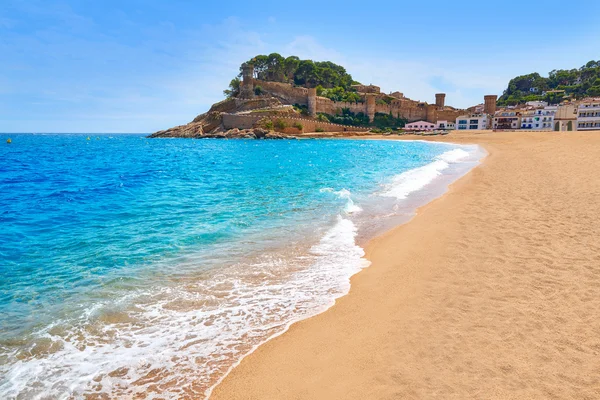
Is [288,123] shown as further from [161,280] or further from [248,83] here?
[161,280]

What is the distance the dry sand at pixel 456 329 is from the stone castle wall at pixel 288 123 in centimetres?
7497

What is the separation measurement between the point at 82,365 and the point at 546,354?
5.24 m

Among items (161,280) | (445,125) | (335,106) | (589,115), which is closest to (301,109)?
(335,106)

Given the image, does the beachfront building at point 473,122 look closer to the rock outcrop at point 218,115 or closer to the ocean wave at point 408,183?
the rock outcrop at point 218,115

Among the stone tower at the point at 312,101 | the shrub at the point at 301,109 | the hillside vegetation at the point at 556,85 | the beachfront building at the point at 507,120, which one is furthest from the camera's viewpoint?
the hillside vegetation at the point at 556,85

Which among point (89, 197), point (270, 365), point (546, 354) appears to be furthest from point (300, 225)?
point (89, 197)

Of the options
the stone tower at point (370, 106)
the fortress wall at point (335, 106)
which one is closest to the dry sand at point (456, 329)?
the fortress wall at point (335, 106)

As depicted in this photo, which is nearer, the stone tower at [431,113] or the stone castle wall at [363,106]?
the stone castle wall at [363,106]

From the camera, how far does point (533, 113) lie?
2906 inches

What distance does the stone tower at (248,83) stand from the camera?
290 ft

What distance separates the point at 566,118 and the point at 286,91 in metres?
59.7

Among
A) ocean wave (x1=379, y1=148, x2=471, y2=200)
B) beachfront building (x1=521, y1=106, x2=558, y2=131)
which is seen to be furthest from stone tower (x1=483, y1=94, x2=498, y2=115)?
ocean wave (x1=379, y1=148, x2=471, y2=200)

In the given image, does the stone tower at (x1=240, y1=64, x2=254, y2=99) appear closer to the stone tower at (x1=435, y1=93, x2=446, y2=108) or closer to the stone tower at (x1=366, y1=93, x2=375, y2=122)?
the stone tower at (x1=366, y1=93, x2=375, y2=122)

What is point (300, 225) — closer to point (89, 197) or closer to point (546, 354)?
point (546, 354)
